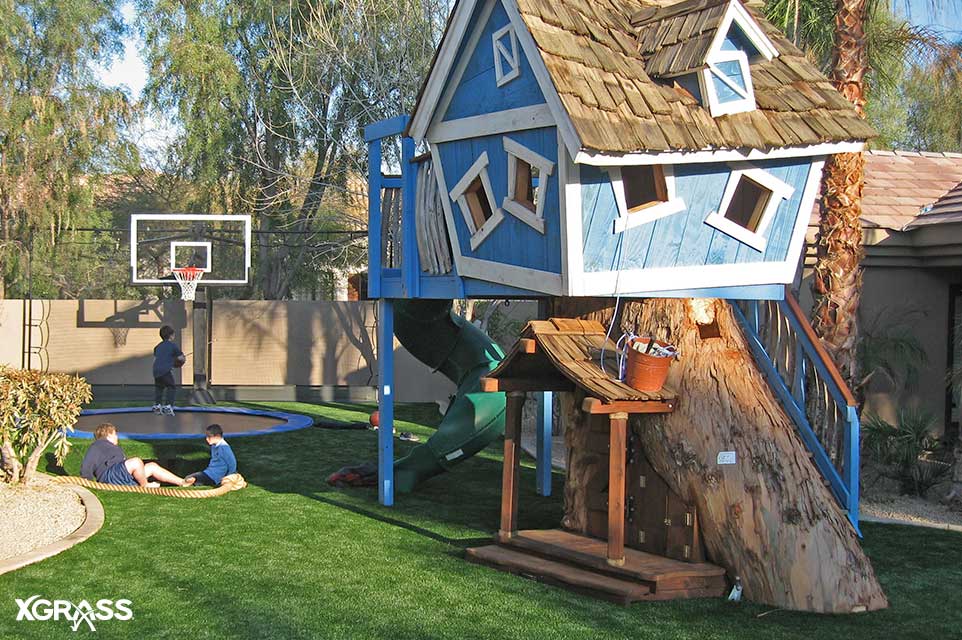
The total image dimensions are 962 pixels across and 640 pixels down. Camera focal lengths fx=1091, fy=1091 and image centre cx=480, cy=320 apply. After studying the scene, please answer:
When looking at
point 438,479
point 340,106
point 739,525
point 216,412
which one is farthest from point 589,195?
point 340,106

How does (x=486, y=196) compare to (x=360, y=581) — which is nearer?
(x=360, y=581)

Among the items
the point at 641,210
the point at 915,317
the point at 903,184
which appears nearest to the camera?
the point at 641,210

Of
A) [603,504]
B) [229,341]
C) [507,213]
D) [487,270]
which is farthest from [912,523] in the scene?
[229,341]

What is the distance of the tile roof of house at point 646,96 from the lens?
7855mm

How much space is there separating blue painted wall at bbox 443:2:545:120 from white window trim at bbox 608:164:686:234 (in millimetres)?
867

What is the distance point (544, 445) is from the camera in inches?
502

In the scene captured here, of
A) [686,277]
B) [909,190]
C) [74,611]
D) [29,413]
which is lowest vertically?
[74,611]

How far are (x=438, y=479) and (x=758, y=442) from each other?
18.9 ft

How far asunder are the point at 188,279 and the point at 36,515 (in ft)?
41.1

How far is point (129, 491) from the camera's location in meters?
12.0

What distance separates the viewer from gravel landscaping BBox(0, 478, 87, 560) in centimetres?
920

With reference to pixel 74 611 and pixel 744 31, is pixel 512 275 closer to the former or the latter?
pixel 744 31

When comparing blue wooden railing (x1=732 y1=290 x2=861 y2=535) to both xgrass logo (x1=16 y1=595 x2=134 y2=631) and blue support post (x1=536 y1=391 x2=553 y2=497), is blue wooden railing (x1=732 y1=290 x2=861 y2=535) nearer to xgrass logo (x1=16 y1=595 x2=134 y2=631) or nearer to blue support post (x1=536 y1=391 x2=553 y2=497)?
blue support post (x1=536 y1=391 x2=553 y2=497)

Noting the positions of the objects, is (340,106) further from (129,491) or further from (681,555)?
(681,555)
